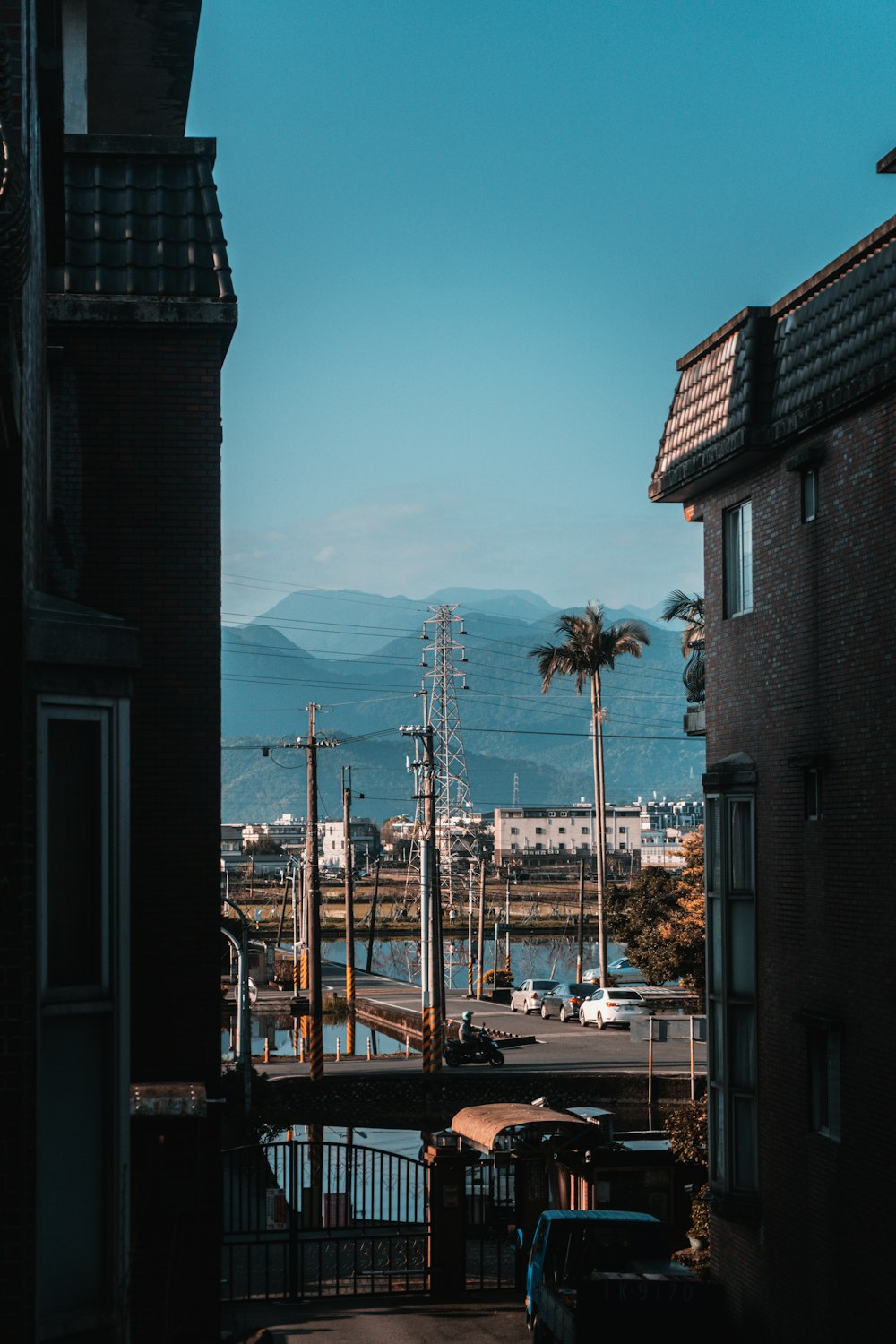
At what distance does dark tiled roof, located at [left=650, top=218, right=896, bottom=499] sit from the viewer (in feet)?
47.9

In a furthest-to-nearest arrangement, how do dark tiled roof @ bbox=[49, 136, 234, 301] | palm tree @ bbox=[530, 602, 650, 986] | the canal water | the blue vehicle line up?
the canal water
palm tree @ bbox=[530, 602, 650, 986]
the blue vehicle
dark tiled roof @ bbox=[49, 136, 234, 301]

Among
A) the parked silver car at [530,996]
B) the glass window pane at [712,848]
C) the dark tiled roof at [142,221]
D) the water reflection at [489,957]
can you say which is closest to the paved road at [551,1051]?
the parked silver car at [530,996]

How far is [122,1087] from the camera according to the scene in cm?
842

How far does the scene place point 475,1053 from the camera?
145ft

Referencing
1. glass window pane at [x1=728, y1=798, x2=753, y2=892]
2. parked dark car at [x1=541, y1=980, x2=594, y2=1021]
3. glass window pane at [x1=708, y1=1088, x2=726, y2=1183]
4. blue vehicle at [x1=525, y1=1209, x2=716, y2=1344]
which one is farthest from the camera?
parked dark car at [x1=541, y1=980, x2=594, y2=1021]

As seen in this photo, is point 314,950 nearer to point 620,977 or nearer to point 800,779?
point 620,977

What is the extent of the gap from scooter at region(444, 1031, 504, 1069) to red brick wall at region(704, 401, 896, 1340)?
84.0ft

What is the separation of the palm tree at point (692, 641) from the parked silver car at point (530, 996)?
1975cm

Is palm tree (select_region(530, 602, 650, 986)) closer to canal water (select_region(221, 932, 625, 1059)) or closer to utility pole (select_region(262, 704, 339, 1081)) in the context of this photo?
utility pole (select_region(262, 704, 339, 1081))

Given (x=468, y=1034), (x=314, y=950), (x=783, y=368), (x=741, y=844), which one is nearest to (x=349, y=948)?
(x=314, y=950)

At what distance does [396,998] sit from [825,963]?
53.0m

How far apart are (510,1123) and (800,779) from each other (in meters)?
12.6

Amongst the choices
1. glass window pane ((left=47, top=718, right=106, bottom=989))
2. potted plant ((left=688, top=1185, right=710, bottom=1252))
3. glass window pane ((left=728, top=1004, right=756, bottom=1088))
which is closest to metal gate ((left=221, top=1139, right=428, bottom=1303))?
potted plant ((left=688, top=1185, right=710, bottom=1252))

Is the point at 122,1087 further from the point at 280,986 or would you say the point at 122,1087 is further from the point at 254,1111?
the point at 280,986
